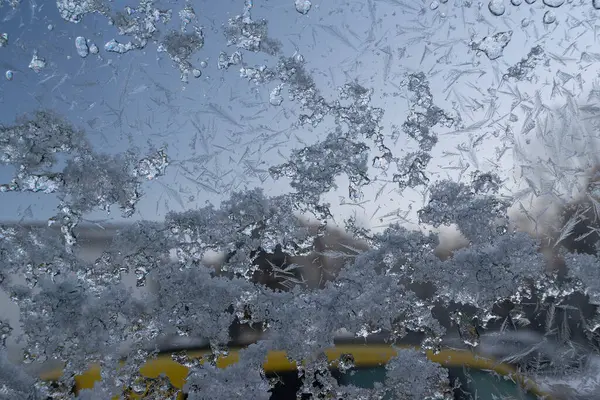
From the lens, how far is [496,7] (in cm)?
199

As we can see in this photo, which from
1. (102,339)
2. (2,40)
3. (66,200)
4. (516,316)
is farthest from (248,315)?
(2,40)

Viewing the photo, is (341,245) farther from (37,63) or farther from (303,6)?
(37,63)

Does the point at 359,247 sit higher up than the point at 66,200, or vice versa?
the point at 66,200

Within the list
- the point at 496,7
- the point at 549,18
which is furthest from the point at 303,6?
the point at 549,18

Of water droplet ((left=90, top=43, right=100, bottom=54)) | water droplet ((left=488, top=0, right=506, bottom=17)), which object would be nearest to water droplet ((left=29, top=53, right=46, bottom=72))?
water droplet ((left=90, top=43, right=100, bottom=54))

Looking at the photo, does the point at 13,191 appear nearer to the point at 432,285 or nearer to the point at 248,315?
the point at 248,315

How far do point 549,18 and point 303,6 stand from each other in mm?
890

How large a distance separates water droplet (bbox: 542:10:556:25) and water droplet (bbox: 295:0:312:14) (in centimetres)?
85

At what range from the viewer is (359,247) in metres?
1.89

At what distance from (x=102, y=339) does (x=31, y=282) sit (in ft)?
1.05

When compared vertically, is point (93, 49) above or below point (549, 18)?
above

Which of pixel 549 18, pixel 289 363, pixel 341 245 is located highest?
pixel 549 18

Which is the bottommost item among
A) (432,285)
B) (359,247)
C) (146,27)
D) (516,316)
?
(516,316)

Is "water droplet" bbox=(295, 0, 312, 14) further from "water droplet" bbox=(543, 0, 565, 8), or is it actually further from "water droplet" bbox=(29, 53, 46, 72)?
"water droplet" bbox=(29, 53, 46, 72)
